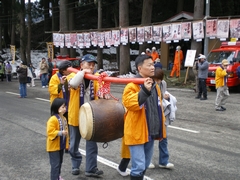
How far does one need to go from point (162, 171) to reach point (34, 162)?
7.77ft

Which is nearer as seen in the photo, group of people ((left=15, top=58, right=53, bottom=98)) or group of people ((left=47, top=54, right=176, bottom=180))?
group of people ((left=47, top=54, right=176, bottom=180))

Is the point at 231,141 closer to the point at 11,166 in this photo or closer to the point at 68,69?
the point at 68,69

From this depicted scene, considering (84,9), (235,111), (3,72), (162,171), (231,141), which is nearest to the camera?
(162,171)

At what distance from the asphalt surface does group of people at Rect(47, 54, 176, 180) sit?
0.45 meters

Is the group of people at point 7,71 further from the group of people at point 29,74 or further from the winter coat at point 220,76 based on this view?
the winter coat at point 220,76

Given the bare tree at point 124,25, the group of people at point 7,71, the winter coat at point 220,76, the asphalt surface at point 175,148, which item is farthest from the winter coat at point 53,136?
the group of people at point 7,71

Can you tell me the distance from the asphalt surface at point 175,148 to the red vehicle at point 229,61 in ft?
13.0

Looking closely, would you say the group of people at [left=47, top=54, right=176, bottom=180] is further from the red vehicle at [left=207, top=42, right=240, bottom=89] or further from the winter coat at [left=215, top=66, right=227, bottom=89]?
the red vehicle at [left=207, top=42, right=240, bottom=89]

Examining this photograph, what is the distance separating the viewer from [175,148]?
6152 mm

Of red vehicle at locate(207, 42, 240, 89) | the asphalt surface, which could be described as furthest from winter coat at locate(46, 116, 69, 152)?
red vehicle at locate(207, 42, 240, 89)

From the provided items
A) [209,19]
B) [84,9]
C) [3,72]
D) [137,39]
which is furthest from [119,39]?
[84,9]

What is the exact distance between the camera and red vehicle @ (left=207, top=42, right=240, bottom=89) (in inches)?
551

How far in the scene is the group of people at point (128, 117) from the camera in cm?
351

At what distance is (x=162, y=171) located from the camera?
495cm
